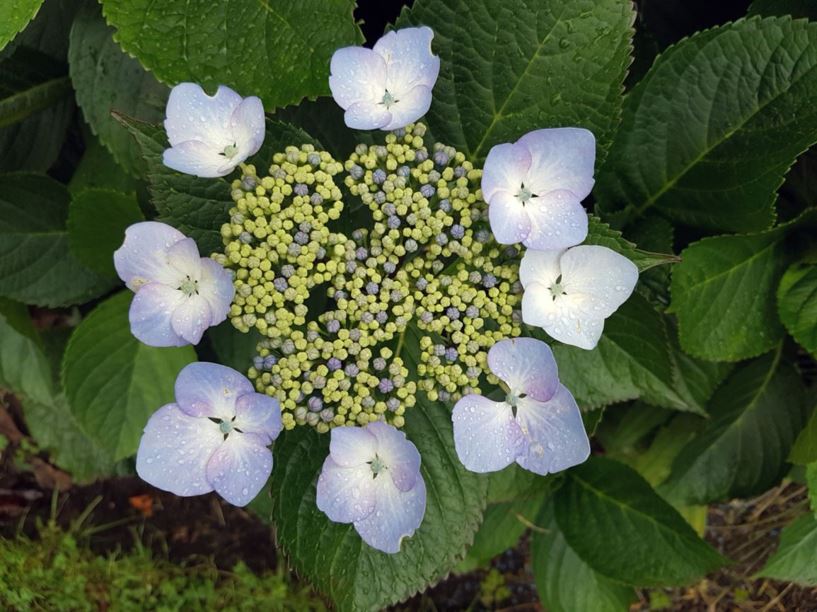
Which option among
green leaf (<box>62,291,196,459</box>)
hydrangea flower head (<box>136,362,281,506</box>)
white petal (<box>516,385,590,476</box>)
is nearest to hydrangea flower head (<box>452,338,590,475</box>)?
white petal (<box>516,385,590,476</box>)

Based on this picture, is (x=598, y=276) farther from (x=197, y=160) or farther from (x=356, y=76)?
(x=197, y=160)

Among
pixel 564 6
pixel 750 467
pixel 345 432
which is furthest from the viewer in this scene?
pixel 750 467

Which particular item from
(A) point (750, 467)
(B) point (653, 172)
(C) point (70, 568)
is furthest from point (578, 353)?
(C) point (70, 568)

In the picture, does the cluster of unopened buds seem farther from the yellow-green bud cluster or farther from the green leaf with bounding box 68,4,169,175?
the green leaf with bounding box 68,4,169,175

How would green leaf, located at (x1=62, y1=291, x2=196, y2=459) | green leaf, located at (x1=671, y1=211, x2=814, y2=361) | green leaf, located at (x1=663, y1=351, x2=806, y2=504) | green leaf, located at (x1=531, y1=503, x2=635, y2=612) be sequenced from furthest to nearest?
1. green leaf, located at (x1=531, y1=503, x2=635, y2=612)
2. green leaf, located at (x1=663, y1=351, x2=806, y2=504)
3. green leaf, located at (x1=62, y1=291, x2=196, y2=459)
4. green leaf, located at (x1=671, y1=211, x2=814, y2=361)

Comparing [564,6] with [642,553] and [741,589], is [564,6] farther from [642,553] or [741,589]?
[741,589]

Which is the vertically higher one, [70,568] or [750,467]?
[750,467]
